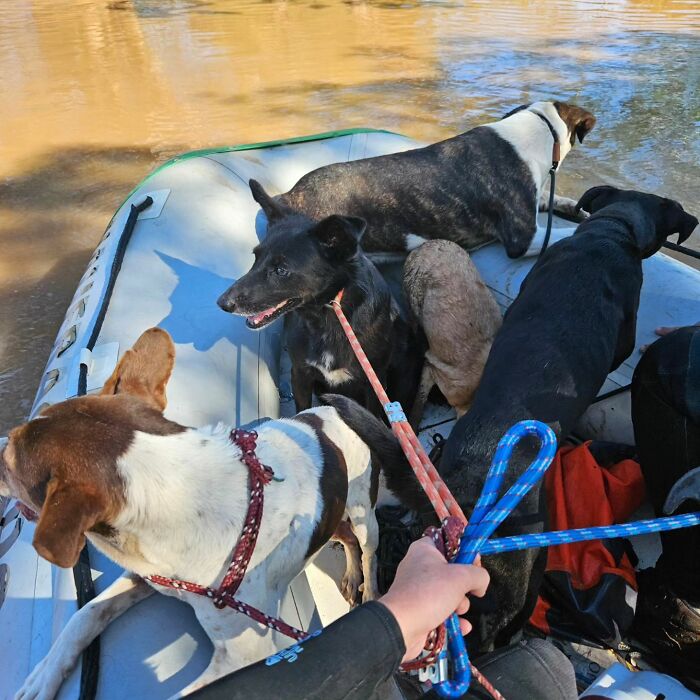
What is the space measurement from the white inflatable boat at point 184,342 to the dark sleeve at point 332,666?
95cm

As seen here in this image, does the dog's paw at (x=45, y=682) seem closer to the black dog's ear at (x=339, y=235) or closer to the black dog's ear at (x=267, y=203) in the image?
the black dog's ear at (x=339, y=235)

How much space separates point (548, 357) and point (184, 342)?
1867mm

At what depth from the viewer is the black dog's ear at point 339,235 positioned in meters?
3.11

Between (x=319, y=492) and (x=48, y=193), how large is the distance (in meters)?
7.05

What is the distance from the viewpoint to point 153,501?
1707mm

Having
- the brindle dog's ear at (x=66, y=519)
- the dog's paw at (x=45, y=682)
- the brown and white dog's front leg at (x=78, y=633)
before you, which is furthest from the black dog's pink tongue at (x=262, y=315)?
the dog's paw at (x=45, y=682)

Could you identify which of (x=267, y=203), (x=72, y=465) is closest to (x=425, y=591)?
(x=72, y=465)

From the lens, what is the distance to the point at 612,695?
2.04m

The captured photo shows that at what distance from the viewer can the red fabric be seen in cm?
241

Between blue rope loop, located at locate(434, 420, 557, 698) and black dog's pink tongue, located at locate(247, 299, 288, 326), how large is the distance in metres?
2.00

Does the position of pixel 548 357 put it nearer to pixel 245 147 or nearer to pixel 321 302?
pixel 321 302

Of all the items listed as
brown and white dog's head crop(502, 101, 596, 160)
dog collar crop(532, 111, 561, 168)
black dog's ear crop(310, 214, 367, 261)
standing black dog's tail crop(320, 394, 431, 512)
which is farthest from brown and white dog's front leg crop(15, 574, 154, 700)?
brown and white dog's head crop(502, 101, 596, 160)

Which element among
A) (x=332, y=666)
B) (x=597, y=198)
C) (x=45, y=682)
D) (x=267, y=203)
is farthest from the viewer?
(x=597, y=198)

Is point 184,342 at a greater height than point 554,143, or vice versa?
point 554,143
